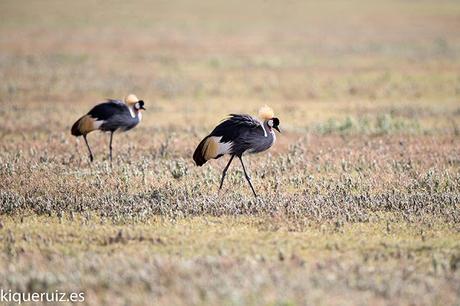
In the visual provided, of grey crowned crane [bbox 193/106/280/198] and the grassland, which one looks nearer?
the grassland

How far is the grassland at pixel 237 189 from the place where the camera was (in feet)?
23.7

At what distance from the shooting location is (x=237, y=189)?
11625 mm

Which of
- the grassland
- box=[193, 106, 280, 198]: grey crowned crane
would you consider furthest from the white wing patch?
the grassland

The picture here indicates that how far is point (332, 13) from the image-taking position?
62.5m

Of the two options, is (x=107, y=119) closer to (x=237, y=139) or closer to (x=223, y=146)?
(x=223, y=146)

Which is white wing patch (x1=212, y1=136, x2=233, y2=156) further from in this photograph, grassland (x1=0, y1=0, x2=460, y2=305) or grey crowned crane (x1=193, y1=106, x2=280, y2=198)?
grassland (x1=0, y1=0, x2=460, y2=305)

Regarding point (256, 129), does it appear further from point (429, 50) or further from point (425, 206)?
point (429, 50)

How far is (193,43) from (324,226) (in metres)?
33.2

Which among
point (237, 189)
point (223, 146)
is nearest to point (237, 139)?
point (223, 146)

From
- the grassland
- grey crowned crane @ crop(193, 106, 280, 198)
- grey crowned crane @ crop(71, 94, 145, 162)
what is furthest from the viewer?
grey crowned crane @ crop(71, 94, 145, 162)

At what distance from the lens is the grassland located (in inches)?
285

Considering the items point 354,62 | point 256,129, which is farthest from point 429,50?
point 256,129

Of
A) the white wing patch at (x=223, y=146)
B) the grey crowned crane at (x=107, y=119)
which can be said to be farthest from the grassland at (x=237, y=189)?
the white wing patch at (x=223, y=146)

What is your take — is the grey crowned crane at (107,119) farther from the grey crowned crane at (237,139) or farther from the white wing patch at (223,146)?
the white wing patch at (223,146)
